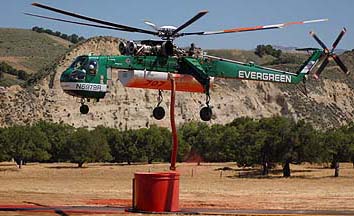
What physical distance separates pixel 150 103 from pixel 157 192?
107585mm

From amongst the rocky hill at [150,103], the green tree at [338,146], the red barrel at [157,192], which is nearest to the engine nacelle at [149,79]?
the red barrel at [157,192]

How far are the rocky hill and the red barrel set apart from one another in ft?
323

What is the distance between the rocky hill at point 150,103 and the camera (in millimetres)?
127250

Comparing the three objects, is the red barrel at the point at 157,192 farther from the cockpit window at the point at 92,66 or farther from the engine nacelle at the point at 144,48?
the cockpit window at the point at 92,66

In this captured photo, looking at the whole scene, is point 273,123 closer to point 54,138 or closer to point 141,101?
point 54,138

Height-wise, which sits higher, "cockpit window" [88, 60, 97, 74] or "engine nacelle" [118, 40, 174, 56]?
"engine nacelle" [118, 40, 174, 56]

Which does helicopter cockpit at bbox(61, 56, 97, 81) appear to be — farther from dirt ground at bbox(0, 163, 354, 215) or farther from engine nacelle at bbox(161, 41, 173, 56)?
dirt ground at bbox(0, 163, 354, 215)

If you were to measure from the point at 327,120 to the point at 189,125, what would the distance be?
110ft

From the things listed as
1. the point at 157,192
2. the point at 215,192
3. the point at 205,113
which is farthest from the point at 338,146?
the point at 157,192

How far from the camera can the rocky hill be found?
12725 centimetres

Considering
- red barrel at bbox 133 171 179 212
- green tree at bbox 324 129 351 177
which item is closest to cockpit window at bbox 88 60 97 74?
red barrel at bbox 133 171 179 212

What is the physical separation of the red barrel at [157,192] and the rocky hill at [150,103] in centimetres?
9856

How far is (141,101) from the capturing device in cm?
13112

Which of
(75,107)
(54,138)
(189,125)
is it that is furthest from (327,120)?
(54,138)
